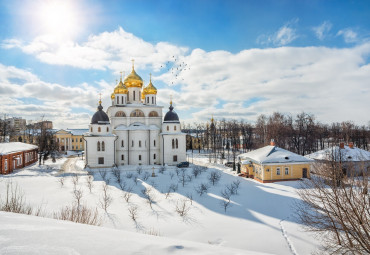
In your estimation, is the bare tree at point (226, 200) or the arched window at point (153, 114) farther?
the arched window at point (153, 114)

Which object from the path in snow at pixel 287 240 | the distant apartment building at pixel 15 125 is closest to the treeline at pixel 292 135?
the path in snow at pixel 287 240

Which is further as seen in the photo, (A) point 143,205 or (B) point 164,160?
(B) point 164,160

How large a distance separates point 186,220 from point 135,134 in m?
19.5

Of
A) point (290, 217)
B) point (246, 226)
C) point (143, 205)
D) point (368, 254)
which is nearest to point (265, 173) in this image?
point (290, 217)

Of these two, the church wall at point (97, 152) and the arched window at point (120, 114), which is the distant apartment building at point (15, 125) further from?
the arched window at point (120, 114)

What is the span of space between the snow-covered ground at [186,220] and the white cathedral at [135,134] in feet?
29.2

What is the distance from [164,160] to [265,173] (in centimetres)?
1369

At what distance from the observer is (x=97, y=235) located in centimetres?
468

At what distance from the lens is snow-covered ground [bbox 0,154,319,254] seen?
456 centimetres

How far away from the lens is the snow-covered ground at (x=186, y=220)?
15.0 feet

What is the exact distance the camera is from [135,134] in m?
29.4

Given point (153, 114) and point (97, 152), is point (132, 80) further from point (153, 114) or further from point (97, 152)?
point (97, 152)

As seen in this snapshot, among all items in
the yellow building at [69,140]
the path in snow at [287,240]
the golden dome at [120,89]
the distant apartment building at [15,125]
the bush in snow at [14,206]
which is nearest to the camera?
the bush in snow at [14,206]

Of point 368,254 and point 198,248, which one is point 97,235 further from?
point 368,254
